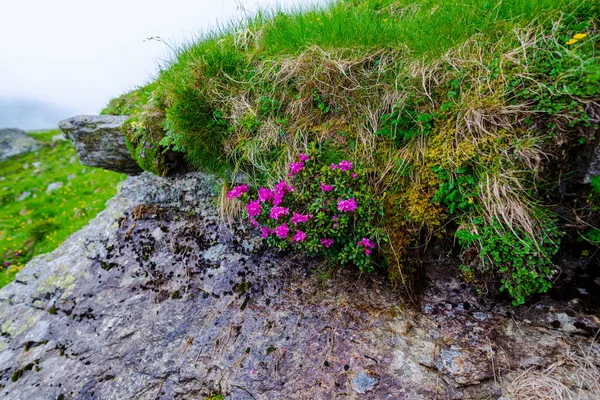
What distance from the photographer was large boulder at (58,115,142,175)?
5.61 metres

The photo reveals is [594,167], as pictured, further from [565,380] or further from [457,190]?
[565,380]

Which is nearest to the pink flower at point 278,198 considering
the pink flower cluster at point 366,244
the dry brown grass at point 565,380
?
the pink flower cluster at point 366,244

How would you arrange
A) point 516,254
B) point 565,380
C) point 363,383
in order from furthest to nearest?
1. point 363,383
2. point 516,254
3. point 565,380

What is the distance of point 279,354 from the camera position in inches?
122

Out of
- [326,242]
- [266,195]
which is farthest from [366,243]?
[266,195]

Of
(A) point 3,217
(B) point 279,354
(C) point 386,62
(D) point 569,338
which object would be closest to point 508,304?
(D) point 569,338

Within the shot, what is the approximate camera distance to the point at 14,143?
2317cm

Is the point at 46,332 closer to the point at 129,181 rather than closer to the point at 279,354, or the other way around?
the point at 129,181

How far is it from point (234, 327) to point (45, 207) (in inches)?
456

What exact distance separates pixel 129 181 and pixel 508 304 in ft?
19.5

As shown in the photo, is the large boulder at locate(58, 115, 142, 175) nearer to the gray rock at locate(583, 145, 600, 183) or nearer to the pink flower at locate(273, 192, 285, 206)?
the pink flower at locate(273, 192, 285, 206)

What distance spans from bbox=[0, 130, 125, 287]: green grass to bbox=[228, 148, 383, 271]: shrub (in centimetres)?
794

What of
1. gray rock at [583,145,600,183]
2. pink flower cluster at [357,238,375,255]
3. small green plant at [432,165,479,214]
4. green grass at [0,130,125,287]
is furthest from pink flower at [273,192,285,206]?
green grass at [0,130,125,287]

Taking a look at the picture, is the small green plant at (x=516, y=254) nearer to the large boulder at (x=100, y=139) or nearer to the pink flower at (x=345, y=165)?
the pink flower at (x=345, y=165)
